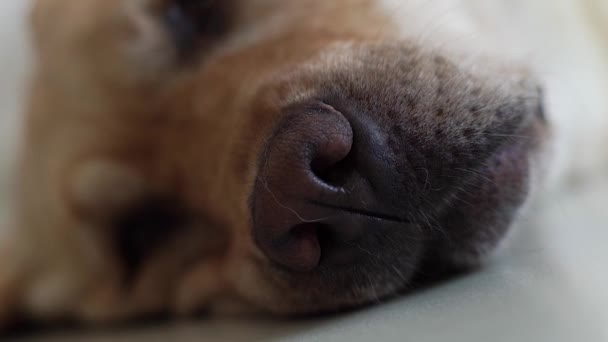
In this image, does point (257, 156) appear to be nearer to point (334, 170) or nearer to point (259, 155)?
point (259, 155)

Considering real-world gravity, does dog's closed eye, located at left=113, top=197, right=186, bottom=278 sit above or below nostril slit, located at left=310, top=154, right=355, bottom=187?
below

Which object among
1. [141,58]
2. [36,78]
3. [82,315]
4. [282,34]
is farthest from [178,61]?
[82,315]

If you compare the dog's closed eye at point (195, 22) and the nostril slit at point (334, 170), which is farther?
the dog's closed eye at point (195, 22)

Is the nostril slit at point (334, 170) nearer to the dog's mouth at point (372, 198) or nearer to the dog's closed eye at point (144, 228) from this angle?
the dog's mouth at point (372, 198)

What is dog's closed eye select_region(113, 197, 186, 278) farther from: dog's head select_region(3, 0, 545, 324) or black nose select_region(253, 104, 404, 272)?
black nose select_region(253, 104, 404, 272)

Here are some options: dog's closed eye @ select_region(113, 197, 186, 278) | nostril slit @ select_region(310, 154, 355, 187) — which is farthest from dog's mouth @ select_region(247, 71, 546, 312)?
dog's closed eye @ select_region(113, 197, 186, 278)

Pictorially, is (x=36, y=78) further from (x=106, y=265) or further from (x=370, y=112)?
(x=370, y=112)

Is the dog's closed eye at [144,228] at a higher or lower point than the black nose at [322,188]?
lower

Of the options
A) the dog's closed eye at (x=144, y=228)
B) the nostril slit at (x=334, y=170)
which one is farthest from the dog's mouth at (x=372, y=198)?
the dog's closed eye at (x=144, y=228)
